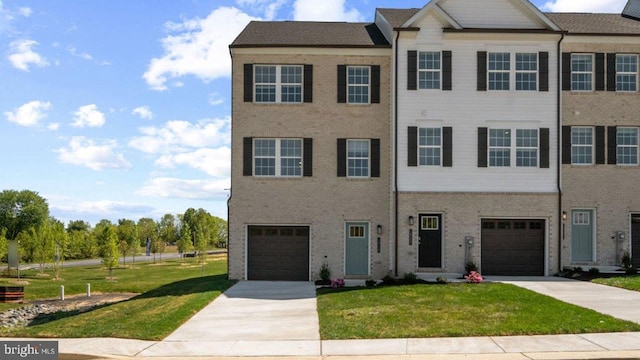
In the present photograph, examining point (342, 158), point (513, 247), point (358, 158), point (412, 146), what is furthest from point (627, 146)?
point (342, 158)

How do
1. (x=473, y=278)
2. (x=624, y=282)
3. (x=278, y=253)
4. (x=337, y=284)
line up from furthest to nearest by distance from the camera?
(x=278, y=253)
(x=337, y=284)
(x=473, y=278)
(x=624, y=282)

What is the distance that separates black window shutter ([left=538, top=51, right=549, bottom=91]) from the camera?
71.9ft

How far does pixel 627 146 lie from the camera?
74.2 feet

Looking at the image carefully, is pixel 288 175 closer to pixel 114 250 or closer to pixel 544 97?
pixel 544 97

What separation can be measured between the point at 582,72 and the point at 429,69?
6.28 meters

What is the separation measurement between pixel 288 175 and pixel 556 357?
14026mm

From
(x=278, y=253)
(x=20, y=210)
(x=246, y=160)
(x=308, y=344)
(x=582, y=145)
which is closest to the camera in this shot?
(x=308, y=344)

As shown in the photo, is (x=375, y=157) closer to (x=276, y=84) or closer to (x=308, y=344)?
(x=276, y=84)

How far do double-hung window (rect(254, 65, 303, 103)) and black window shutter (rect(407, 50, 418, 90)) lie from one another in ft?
13.8

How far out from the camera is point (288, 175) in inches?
877

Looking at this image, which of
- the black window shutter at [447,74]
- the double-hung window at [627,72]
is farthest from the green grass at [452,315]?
the double-hung window at [627,72]

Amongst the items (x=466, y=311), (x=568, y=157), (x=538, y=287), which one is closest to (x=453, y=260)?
(x=538, y=287)

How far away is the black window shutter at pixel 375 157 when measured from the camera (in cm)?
2217

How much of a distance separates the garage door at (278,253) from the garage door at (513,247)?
702cm
